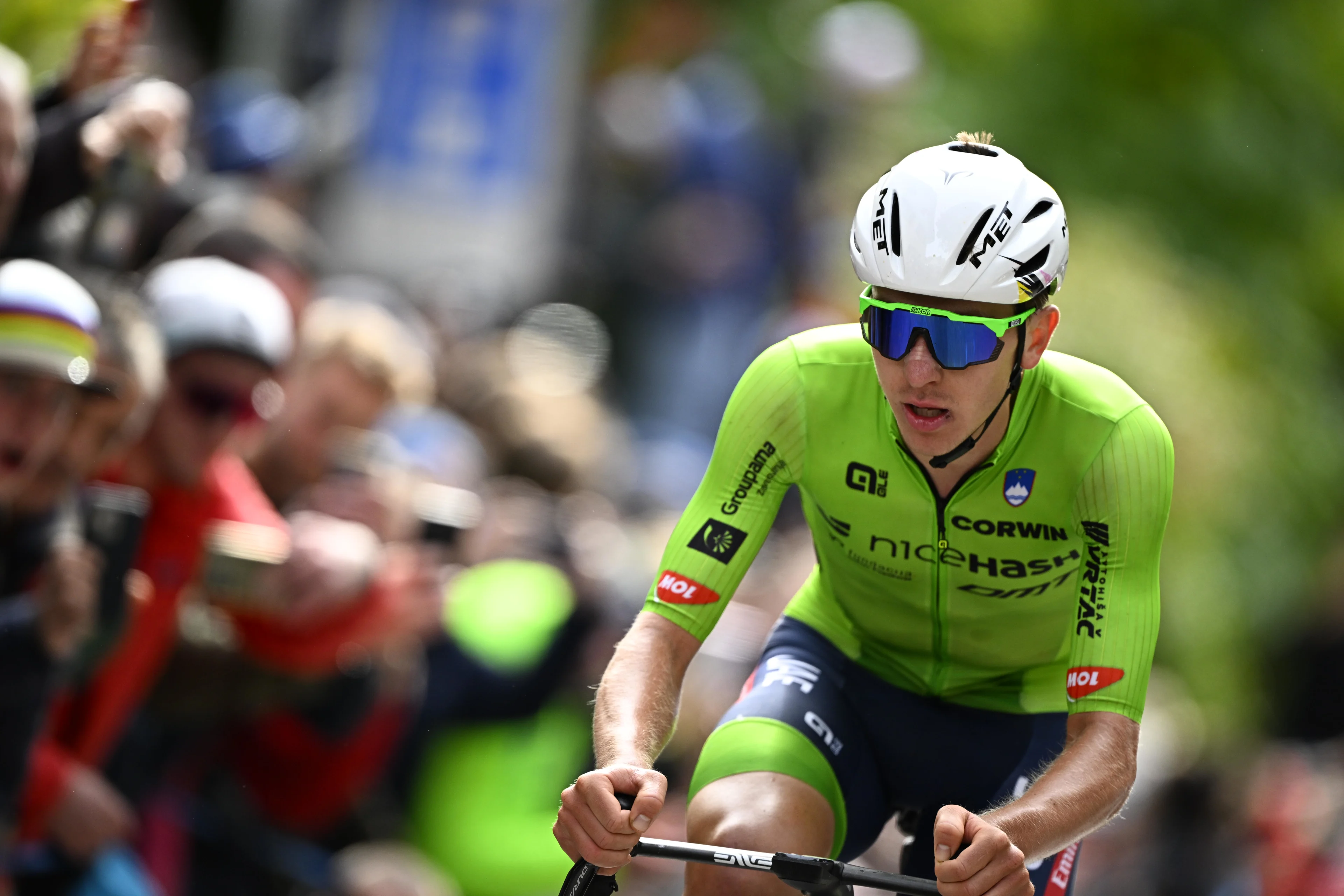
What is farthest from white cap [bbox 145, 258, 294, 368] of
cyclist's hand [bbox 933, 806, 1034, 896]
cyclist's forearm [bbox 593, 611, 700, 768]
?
cyclist's hand [bbox 933, 806, 1034, 896]

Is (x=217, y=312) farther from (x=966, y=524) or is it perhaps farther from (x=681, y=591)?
(x=966, y=524)

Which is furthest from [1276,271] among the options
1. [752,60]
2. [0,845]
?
[0,845]

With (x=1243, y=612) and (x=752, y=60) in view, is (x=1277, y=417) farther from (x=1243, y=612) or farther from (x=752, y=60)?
(x=752, y=60)

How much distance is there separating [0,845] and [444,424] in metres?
3.45

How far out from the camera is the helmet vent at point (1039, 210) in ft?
15.0

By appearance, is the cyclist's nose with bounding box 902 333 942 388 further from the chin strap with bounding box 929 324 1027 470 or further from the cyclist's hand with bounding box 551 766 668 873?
the cyclist's hand with bounding box 551 766 668 873

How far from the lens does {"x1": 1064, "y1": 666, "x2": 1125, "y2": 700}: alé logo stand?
14.8 ft

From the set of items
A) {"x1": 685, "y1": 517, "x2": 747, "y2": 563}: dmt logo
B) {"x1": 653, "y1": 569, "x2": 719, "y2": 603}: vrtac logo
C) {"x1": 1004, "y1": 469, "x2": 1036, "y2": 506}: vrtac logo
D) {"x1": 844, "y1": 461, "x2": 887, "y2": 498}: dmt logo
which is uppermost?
{"x1": 1004, "y1": 469, "x2": 1036, "y2": 506}: vrtac logo

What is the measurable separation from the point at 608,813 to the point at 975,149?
2.02 meters

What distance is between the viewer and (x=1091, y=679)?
4.54 metres

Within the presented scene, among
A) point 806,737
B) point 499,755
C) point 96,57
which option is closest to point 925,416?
point 806,737

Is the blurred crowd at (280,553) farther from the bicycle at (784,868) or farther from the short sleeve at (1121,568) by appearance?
the bicycle at (784,868)

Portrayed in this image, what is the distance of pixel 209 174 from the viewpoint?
8789 mm

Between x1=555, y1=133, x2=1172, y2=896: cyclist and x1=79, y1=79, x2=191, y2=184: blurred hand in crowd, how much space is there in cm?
249
